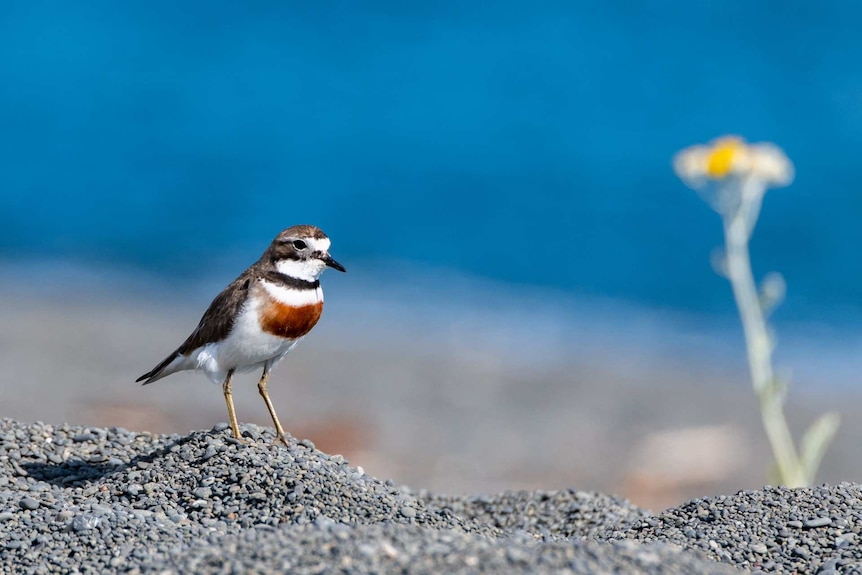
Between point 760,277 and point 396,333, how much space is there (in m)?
4.58

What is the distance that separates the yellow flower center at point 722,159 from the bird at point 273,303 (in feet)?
6.90

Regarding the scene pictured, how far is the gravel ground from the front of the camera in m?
3.70

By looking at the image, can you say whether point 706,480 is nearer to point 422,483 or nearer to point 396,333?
point 422,483

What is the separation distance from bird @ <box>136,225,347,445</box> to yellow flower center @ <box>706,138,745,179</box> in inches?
82.8

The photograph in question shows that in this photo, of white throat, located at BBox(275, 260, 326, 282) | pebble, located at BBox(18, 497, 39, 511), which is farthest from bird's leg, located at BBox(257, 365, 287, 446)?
pebble, located at BBox(18, 497, 39, 511)

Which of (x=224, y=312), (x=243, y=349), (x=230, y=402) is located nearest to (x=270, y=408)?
(x=230, y=402)

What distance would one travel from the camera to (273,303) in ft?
17.7

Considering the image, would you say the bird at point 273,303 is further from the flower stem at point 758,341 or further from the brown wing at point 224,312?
the flower stem at point 758,341

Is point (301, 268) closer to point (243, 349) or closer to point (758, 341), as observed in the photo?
point (243, 349)

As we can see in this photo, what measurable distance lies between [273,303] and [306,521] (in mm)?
1075

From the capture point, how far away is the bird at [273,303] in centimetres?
540

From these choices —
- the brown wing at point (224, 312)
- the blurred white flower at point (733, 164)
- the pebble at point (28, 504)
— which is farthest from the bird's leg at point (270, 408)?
the blurred white flower at point (733, 164)

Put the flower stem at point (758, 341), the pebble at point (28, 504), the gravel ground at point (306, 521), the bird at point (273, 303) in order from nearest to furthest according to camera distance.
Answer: the gravel ground at point (306, 521) < the pebble at point (28, 504) < the bird at point (273, 303) < the flower stem at point (758, 341)

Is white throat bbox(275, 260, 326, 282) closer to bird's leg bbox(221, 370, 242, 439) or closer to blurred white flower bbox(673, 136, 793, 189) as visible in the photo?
bird's leg bbox(221, 370, 242, 439)
